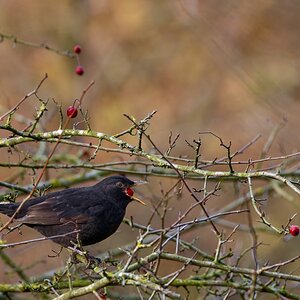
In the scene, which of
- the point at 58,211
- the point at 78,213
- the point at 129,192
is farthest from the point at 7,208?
the point at 129,192

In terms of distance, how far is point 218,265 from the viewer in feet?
18.3

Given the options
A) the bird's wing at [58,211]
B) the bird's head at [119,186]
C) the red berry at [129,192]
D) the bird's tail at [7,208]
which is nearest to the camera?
the bird's tail at [7,208]

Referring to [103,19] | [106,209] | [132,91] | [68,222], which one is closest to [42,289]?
[68,222]

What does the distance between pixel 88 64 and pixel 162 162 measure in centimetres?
1587

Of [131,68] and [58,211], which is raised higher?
[131,68]

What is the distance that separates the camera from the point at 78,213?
7.12 m

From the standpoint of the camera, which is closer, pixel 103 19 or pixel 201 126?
pixel 201 126

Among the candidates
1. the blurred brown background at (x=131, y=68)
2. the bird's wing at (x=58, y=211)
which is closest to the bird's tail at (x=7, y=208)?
the bird's wing at (x=58, y=211)

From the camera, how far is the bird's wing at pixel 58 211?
6977 mm

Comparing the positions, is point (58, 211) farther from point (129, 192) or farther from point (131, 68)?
point (131, 68)

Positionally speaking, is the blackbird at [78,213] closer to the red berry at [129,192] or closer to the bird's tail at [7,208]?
the red berry at [129,192]

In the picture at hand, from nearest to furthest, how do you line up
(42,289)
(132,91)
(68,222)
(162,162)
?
(162,162)
(42,289)
(68,222)
(132,91)

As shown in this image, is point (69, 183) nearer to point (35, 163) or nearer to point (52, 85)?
point (35, 163)

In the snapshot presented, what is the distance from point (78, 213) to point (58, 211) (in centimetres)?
17
